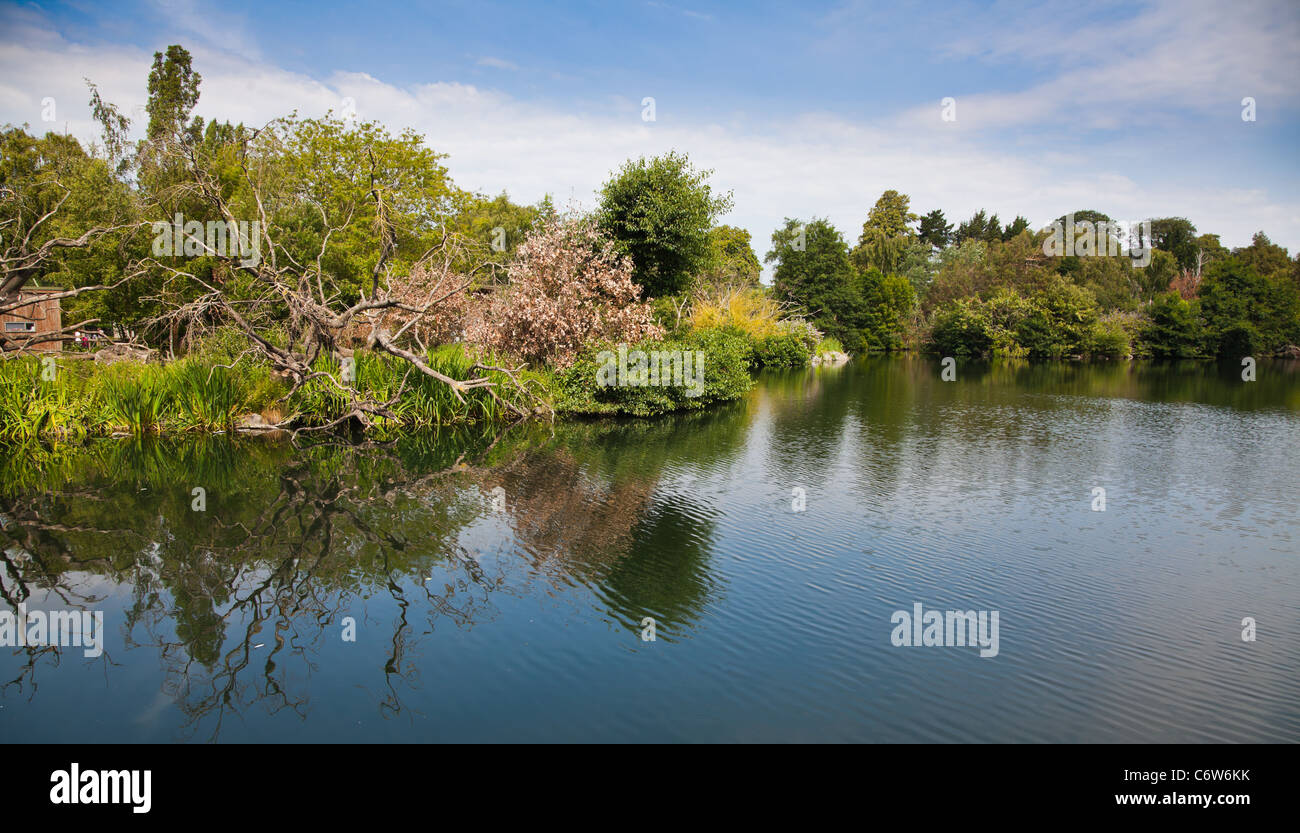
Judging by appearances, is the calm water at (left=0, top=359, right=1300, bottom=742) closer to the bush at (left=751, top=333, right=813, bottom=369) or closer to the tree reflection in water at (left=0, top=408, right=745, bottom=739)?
the tree reflection in water at (left=0, top=408, right=745, bottom=739)

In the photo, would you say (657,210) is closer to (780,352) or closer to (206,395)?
(206,395)

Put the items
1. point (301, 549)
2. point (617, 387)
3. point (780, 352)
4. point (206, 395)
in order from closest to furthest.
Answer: point (301, 549)
point (206, 395)
point (617, 387)
point (780, 352)

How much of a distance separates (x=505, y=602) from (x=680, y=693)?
2324 millimetres

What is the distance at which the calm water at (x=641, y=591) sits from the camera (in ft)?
16.9

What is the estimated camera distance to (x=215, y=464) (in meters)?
12.5

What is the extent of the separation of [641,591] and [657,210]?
52.6ft

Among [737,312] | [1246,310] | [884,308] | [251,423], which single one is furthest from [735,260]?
[251,423]

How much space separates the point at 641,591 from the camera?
7.39m

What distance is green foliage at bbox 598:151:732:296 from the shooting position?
21.5 meters

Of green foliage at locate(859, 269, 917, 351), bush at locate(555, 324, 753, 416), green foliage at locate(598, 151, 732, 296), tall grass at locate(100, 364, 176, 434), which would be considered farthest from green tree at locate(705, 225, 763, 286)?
tall grass at locate(100, 364, 176, 434)

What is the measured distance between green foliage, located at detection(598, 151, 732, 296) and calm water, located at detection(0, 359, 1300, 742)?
9.36 m

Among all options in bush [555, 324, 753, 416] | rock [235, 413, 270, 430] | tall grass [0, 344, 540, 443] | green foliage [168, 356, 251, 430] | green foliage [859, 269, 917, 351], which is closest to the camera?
tall grass [0, 344, 540, 443]

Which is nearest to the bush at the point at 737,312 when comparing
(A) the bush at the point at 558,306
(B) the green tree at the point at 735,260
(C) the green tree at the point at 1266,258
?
(B) the green tree at the point at 735,260

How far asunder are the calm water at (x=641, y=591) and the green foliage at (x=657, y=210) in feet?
30.7
